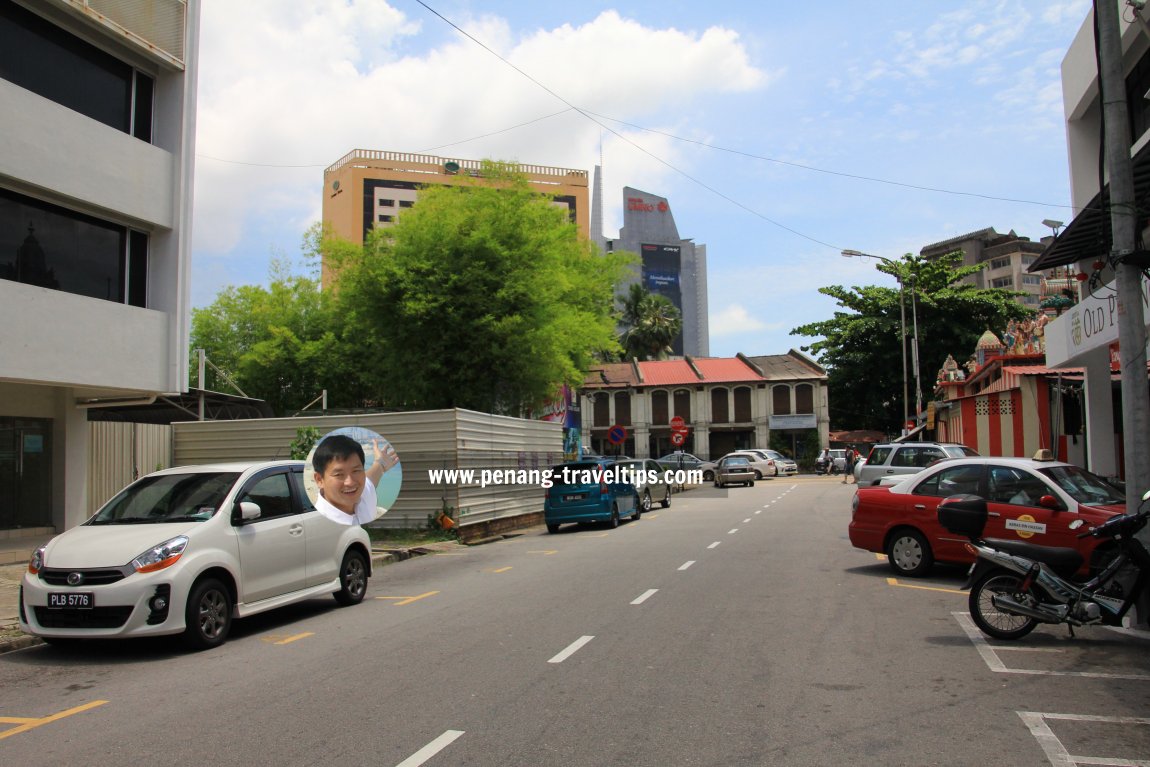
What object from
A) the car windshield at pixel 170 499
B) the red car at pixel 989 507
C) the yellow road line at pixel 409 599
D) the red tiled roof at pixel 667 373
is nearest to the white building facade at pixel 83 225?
the car windshield at pixel 170 499

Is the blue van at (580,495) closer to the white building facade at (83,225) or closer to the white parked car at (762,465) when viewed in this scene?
the white building facade at (83,225)

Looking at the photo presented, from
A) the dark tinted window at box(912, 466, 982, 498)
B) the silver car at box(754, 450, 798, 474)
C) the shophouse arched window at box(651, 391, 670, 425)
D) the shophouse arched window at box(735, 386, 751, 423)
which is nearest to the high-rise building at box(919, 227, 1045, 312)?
the shophouse arched window at box(735, 386, 751, 423)

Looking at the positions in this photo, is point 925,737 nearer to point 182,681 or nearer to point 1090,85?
point 182,681

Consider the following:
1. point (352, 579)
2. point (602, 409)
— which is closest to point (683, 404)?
point (602, 409)

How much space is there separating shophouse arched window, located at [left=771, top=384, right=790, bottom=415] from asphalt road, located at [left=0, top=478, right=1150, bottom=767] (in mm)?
50872

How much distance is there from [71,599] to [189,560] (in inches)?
39.8

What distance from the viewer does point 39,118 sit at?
13461 mm

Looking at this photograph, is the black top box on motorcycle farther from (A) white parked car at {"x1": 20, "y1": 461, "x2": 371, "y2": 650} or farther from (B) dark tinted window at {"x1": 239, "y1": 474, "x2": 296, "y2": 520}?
(B) dark tinted window at {"x1": 239, "y1": 474, "x2": 296, "y2": 520}

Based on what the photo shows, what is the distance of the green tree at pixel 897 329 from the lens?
169ft

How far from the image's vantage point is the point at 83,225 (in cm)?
1461

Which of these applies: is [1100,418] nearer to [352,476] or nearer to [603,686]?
[352,476]

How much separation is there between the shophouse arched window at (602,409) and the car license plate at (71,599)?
57153 millimetres

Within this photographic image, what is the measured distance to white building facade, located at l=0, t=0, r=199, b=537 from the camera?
13352 mm

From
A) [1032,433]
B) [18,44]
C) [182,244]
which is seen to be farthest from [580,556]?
[1032,433]
